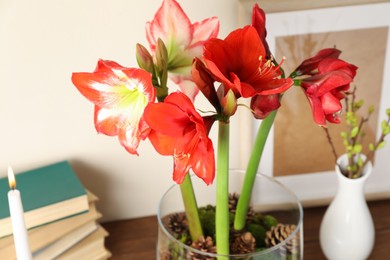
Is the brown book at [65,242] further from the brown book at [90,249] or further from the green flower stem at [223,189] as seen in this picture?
the green flower stem at [223,189]

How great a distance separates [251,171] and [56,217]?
299 mm

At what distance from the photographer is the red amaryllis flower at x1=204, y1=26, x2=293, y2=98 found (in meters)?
0.56

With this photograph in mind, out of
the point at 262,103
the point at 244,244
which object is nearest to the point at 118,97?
the point at 262,103

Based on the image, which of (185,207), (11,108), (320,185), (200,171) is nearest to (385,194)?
(320,185)

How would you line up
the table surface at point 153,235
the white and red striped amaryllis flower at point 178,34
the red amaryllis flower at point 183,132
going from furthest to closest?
the table surface at point 153,235 < the white and red striped amaryllis flower at point 178,34 < the red amaryllis flower at point 183,132

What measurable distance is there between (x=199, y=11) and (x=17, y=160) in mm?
373

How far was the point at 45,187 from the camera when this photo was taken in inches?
33.1

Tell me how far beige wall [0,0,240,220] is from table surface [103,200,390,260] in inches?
3.4

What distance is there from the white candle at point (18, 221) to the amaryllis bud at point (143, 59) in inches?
9.0

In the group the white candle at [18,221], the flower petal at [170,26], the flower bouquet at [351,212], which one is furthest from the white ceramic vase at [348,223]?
the white candle at [18,221]

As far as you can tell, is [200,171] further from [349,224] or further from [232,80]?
[349,224]

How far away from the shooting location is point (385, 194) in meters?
1.00

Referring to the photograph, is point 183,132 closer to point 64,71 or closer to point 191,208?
point 191,208

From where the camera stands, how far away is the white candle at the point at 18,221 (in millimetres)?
693
